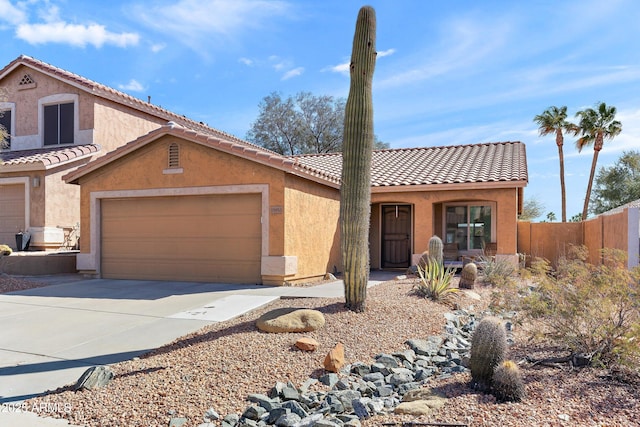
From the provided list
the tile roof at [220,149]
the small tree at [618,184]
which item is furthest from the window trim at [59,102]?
the small tree at [618,184]

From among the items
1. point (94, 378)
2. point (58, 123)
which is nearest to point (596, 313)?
point (94, 378)

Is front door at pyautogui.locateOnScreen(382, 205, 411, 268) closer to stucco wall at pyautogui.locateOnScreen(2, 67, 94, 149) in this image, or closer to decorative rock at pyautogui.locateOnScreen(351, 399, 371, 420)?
stucco wall at pyautogui.locateOnScreen(2, 67, 94, 149)

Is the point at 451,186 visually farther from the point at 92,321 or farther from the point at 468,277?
the point at 92,321

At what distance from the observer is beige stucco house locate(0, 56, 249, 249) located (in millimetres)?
16719

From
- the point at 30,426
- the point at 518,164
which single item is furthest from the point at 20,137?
the point at 518,164

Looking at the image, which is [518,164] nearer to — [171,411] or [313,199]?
[313,199]

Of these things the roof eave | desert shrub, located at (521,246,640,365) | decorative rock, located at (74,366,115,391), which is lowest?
decorative rock, located at (74,366,115,391)

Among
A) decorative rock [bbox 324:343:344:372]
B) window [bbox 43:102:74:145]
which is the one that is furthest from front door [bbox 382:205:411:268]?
window [bbox 43:102:74:145]

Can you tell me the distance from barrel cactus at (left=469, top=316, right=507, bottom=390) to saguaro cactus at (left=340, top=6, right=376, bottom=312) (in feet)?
8.68

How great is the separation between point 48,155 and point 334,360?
15.5 m

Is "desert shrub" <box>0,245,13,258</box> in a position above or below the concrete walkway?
above

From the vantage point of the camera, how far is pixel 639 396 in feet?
Result: 14.8

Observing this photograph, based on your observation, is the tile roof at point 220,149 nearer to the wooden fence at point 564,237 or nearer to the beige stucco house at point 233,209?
the beige stucco house at point 233,209

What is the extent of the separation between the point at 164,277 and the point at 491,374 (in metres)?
10.5
